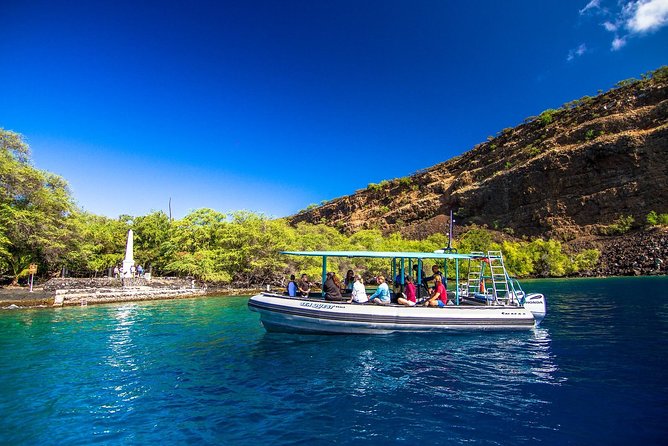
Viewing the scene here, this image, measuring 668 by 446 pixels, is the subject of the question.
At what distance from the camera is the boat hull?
48.8 feet

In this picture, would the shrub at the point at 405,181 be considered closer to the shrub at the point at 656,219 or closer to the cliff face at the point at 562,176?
the cliff face at the point at 562,176

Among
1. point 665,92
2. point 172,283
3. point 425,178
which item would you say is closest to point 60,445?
point 172,283

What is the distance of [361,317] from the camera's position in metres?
14.9

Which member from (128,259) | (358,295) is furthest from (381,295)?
(128,259)

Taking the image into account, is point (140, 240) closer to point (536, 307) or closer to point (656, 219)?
point (536, 307)

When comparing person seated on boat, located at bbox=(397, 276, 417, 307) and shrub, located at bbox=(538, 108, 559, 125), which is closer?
person seated on boat, located at bbox=(397, 276, 417, 307)

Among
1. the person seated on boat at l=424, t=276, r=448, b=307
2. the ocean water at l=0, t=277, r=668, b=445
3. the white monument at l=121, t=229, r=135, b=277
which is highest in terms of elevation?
the white monument at l=121, t=229, r=135, b=277

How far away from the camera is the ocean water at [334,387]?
7.05 m

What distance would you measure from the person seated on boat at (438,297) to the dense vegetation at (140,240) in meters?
26.2

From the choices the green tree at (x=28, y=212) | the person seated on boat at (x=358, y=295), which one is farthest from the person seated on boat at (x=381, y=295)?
the green tree at (x=28, y=212)

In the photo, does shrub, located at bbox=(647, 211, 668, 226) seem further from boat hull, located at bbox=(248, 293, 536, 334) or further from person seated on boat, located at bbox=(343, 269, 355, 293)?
person seated on boat, located at bbox=(343, 269, 355, 293)

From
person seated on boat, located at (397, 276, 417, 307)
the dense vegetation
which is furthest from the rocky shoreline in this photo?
person seated on boat, located at (397, 276, 417, 307)

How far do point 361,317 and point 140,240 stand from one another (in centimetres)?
3865

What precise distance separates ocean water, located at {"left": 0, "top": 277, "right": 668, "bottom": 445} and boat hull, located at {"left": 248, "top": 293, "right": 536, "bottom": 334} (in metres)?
0.45
